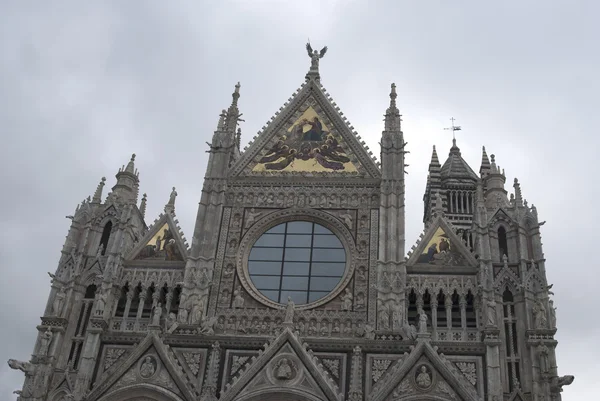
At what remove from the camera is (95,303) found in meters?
22.1

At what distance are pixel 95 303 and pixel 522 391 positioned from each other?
12377 mm

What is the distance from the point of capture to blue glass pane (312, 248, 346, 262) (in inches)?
908

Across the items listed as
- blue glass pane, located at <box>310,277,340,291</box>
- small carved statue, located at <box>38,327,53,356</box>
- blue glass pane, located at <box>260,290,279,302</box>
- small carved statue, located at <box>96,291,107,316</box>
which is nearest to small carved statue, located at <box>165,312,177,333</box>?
small carved statue, located at <box>96,291,107,316</box>

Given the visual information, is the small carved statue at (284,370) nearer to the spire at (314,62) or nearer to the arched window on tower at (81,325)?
the arched window on tower at (81,325)

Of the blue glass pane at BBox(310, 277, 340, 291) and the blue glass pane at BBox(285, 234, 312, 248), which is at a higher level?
the blue glass pane at BBox(285, 234, 312, 248)

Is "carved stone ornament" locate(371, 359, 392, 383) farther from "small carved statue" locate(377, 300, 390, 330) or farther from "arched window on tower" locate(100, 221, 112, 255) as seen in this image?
"arched window on tower" locate(100, 221, 112, 255)

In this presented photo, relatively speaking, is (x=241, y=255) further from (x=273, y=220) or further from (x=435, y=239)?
(x=435, y=239)

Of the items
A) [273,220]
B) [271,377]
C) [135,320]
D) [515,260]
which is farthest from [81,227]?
[515,260]

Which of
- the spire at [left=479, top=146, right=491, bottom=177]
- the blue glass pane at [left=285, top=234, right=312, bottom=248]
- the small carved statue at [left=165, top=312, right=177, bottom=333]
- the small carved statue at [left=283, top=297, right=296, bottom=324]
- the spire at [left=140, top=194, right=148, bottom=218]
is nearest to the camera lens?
the small carved statue at [left=283, top=297, right=296, bottom=324]

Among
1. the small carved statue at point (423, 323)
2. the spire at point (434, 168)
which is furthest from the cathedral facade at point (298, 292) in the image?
the spire at point (434, 168)

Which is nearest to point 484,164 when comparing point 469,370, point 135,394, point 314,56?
point 314,56

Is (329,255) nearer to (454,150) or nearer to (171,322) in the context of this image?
(171,322)

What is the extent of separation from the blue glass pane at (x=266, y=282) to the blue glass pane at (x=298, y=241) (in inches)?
49.7

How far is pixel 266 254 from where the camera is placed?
2339 cm
